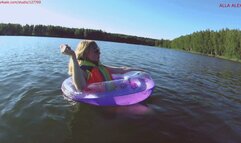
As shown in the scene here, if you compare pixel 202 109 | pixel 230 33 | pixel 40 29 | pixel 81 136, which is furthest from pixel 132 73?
pixel 40 29

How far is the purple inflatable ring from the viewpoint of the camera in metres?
6.05

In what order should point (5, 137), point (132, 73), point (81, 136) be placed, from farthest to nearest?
point (132, 73) → point (81, 136) → point (5, 137)

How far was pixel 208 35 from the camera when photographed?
81.2m

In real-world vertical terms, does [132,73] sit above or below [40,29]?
below

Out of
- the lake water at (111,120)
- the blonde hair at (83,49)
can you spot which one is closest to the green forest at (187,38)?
the lake water at (111,120)

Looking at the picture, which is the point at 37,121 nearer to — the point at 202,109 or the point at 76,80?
the point at 76,80

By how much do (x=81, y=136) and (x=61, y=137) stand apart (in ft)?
1.31

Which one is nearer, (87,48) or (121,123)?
(121,123)

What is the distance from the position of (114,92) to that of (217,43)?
2969 inches

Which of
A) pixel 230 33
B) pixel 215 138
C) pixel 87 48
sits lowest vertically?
pixel 215 138

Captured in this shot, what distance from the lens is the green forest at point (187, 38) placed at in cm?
6562

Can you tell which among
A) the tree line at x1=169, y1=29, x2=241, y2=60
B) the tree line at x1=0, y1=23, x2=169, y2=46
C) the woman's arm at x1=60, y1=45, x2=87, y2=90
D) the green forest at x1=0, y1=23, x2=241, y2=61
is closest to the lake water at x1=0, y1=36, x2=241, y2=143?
the woman's arm at x1=60, y1=45, x2=87, y2=90

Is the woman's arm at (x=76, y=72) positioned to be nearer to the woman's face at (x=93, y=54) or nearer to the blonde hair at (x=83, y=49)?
the blonde hair at (x=83, y=49)

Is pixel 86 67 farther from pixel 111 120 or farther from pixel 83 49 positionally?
pixel 111 120
